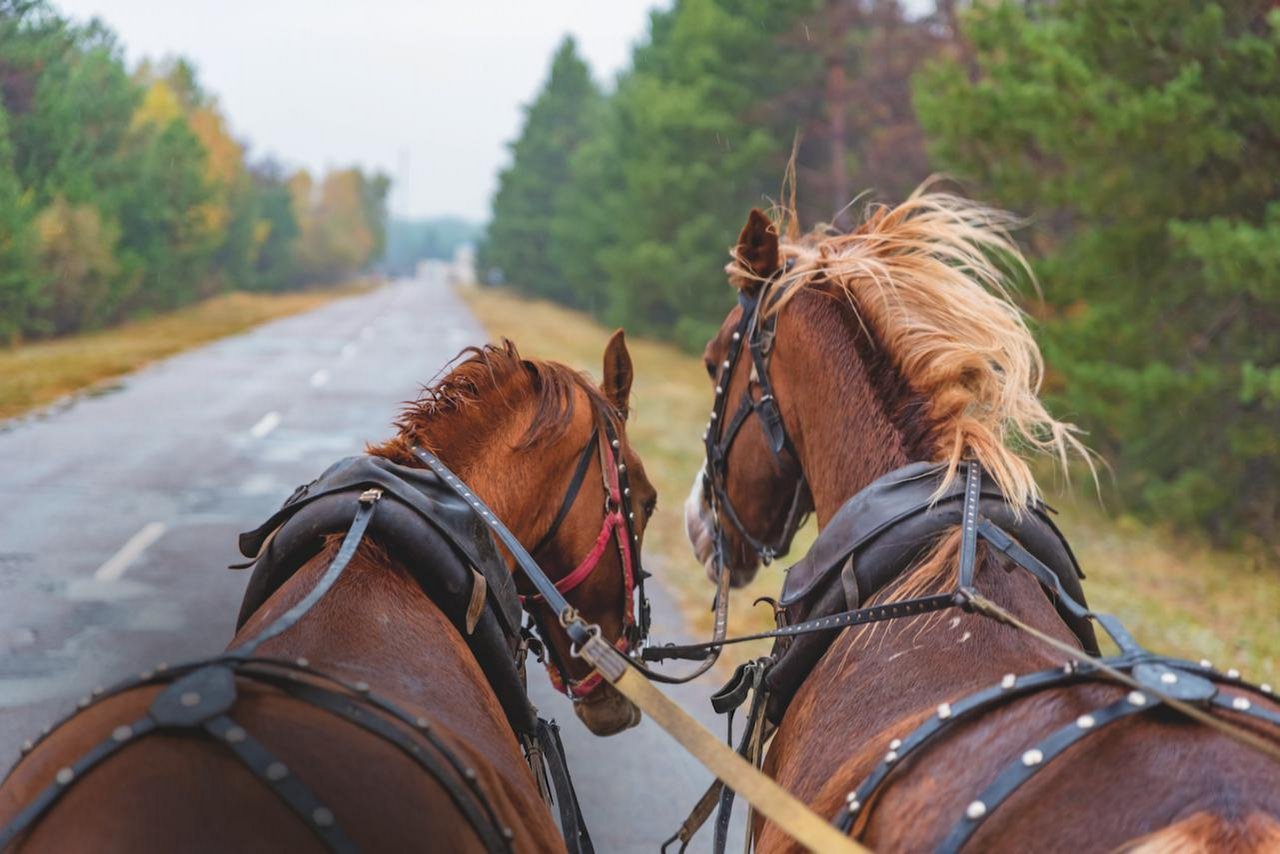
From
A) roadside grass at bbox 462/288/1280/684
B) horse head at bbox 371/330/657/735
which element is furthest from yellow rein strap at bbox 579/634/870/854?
roadside grass at bbox 462/288/1280/684

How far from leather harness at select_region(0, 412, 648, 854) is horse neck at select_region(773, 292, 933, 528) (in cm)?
58

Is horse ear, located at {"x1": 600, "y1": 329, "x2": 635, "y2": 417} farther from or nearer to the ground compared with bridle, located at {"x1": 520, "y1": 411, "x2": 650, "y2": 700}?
farther from the ground

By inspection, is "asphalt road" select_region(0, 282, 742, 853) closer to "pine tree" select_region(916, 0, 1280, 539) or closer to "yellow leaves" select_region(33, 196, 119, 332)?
"yellow leaves" select_region(33, 196, 119, 332)

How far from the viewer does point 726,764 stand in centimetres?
189

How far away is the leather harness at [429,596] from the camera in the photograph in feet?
5.36

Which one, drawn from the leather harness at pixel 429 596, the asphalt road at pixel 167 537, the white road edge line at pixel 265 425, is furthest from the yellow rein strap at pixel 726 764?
the white road edge line at pixel 265 425

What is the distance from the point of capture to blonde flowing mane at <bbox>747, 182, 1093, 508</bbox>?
283 centimetres

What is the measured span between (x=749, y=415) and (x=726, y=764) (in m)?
1.80

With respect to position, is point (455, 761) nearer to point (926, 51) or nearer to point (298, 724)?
point (298, 724)

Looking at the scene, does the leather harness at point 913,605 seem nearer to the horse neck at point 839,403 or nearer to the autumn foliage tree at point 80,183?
the horse neck at point 839,403

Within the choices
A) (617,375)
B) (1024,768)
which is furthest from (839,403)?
(1024,768)

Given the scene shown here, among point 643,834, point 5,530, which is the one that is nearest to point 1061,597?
point 643,834

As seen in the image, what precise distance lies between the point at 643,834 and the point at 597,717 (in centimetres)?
144

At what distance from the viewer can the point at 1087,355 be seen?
10.4m
